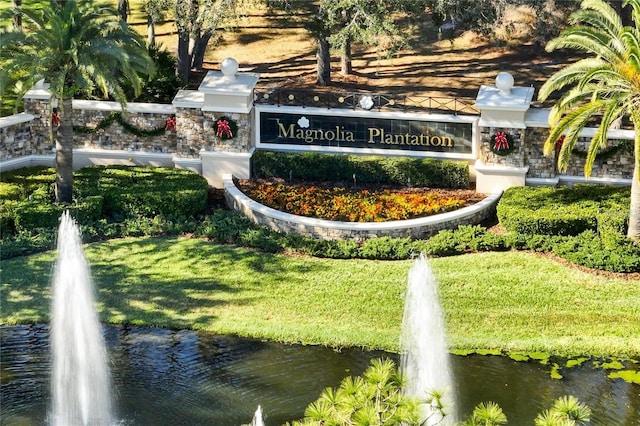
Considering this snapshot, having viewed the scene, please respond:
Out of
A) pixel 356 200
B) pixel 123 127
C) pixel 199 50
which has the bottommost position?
pixel 356 200

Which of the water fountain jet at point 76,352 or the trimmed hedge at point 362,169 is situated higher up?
the trimmed hedge at point 362,169

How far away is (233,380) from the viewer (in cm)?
2475

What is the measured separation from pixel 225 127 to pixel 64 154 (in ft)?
14.3

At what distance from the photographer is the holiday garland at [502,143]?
31.9m

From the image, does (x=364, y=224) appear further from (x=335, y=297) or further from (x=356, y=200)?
(x=335, y=297)

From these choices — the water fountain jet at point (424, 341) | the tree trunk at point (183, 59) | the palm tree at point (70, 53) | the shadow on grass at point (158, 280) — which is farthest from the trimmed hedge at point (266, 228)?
the tree trunk at point (183, 59)

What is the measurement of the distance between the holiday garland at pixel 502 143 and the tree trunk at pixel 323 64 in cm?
754

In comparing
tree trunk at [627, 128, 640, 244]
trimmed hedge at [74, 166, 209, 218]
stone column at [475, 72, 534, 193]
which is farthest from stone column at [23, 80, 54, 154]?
tree trunk at [627, 128, 640, 244]

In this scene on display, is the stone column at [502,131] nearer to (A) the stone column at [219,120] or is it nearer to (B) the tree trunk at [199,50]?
(A) the stone column at [219,120]

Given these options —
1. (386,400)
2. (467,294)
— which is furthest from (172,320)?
(386,400)

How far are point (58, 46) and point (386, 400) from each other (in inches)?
630

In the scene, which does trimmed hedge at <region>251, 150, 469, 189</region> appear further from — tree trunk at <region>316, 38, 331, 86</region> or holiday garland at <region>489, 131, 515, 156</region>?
tree trunk at <region>316, 38, 331, 86</region>

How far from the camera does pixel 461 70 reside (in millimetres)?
39312

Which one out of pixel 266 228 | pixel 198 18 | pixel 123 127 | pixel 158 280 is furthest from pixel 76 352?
pixel 198 18
